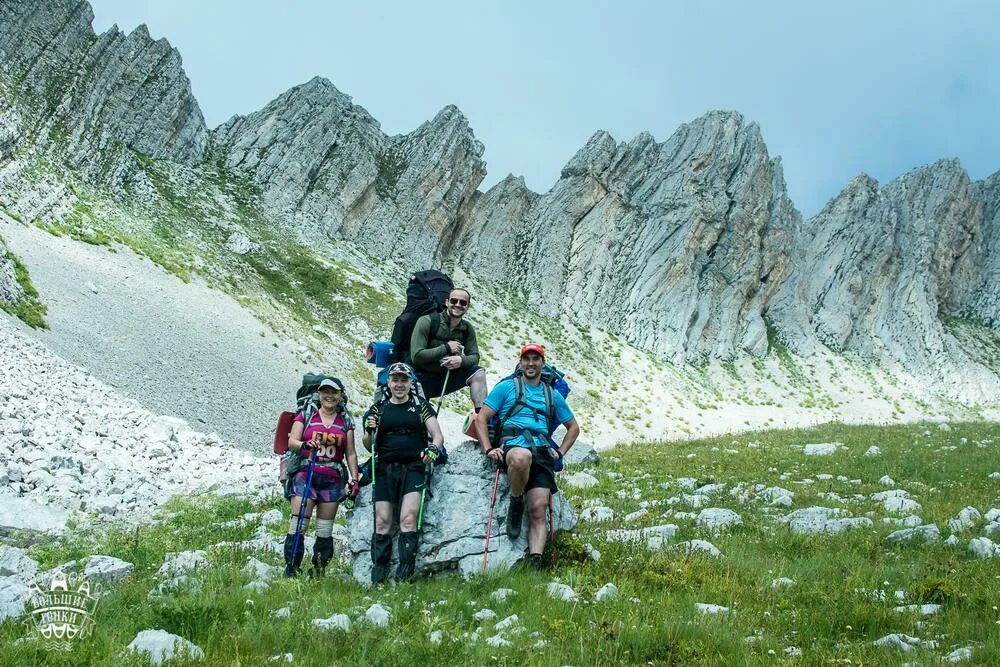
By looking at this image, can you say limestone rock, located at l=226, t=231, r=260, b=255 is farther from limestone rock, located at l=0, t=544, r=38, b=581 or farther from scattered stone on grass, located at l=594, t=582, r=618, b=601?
scattered stone on grass, located at l=594, t=582, r=618, b=601

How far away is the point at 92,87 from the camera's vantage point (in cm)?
5244

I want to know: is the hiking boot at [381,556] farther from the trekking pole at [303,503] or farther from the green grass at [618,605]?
the trekking pole at [303,503]

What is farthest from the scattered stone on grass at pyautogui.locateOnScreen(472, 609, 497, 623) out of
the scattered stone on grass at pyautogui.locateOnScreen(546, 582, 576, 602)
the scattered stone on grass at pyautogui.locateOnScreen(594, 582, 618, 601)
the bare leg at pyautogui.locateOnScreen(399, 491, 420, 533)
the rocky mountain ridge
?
the rocky mountain ridge

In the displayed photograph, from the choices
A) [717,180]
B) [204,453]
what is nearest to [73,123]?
[204,453]

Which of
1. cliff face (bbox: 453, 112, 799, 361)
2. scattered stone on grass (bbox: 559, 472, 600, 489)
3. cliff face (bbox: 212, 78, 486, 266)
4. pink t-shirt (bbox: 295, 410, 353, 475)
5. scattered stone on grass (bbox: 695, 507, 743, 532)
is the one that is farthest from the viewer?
cliff face (bbox: 453, 112, 799, 361)

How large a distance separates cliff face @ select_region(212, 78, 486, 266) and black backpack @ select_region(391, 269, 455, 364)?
4999 cm

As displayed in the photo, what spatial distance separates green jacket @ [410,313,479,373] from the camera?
9.45 metres

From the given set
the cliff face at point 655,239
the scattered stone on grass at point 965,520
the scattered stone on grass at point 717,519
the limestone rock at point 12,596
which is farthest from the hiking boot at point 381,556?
the cliff face at point 655,239

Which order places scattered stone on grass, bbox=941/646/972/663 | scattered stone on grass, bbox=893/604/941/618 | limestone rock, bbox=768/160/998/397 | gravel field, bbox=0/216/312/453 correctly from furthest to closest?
limestone rock, bbox=768/160/998/397
gravel field, bbox=0/216/312/453
scattered stone on grass, bbox=893/604/941/618
scattered stone on grass, bbox=941/646/972/663

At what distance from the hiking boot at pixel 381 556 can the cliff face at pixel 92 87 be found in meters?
49.7

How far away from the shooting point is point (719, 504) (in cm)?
1228

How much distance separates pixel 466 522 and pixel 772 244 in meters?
80.1

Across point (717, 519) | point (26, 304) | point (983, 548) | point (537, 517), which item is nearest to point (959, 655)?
point (983, 548)

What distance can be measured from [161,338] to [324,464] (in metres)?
25.0
